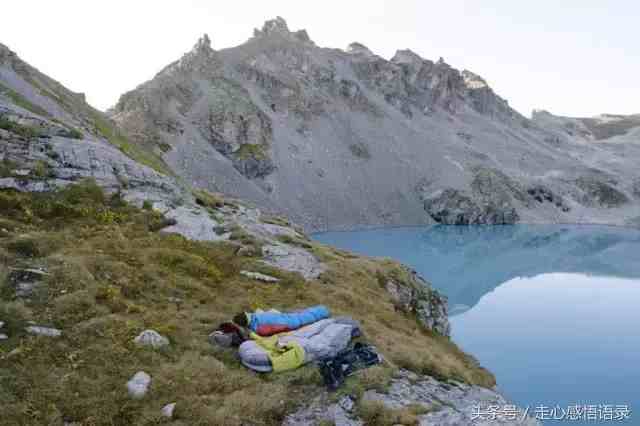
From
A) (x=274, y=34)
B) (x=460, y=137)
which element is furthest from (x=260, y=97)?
(x=460, y=137)

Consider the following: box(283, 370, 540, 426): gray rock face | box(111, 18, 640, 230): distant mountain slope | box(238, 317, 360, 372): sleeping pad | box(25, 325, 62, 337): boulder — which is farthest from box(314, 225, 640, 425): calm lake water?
box(25, 325, 62, 337): boulder

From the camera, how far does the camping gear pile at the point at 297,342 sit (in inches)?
462

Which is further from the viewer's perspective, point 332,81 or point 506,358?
point 332,81

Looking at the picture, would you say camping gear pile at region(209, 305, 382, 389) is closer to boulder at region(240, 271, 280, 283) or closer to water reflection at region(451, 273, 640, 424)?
boulder at region(240, 271, 280, 283)

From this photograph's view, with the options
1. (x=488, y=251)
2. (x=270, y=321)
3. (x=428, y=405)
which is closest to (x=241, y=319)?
(x=270, y=321)

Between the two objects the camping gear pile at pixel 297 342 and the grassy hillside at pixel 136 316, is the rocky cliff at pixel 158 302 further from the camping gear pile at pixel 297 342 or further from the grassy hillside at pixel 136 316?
the camping gear pile at pixel 297 342

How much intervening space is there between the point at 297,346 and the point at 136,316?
15.4 feet

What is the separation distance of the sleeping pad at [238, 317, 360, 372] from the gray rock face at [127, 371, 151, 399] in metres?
2.57

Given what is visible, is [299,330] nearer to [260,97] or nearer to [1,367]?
[1,367]

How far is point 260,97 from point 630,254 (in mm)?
103164

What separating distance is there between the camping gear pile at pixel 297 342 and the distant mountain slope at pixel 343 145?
8560 centimetres

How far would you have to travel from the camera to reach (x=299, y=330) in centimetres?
1372

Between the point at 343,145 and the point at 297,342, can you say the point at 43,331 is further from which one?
the point at 343,145

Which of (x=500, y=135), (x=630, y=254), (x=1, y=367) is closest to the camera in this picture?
(x=1, y=367)
